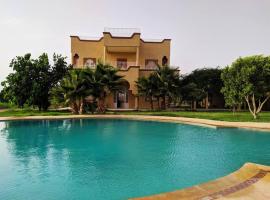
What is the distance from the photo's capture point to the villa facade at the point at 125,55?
1218 inches

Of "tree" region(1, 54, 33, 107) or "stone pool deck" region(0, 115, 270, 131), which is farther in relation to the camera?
"tree" region(1, 54, 33, 107)

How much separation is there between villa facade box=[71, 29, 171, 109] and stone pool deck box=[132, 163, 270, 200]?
24.0 m

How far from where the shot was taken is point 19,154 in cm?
1064

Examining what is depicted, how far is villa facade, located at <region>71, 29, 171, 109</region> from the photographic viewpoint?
3094cm

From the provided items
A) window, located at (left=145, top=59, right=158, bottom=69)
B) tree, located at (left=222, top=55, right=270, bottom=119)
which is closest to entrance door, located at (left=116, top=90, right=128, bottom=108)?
window, located at (left=145, top=59, right=158, bottom=69)

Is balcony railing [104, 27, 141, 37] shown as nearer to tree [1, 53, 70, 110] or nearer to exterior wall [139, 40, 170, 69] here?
exterior wall [139, 40, 170, 69]

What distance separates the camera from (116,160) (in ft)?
31.6

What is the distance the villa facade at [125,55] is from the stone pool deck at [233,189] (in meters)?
24.0

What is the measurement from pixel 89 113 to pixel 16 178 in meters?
18.7

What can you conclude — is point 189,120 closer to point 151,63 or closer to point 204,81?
point 204,81

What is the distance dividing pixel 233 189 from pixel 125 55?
3014 centimetres

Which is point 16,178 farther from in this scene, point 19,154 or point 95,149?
point 95,149

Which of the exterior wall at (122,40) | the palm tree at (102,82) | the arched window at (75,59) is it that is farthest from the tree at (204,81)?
the arched window at (75,59)

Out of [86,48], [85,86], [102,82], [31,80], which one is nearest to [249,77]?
[102,82]
